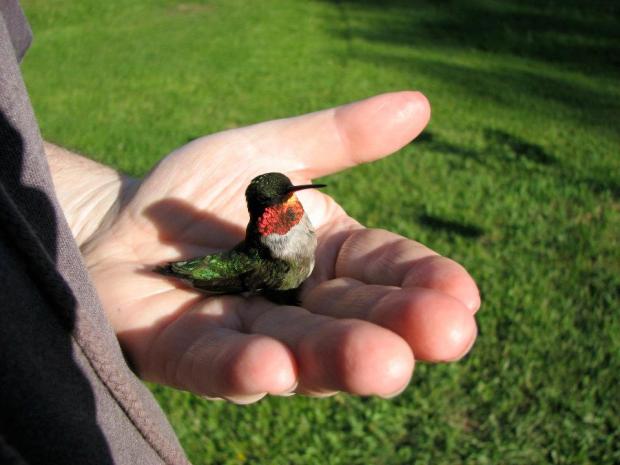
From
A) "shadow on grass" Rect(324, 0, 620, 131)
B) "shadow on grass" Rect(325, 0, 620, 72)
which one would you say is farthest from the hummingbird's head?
"shadow on grass" Rect(325, 0, 620, 72)

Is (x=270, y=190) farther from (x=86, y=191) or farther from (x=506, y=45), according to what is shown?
(x=506, y=45)

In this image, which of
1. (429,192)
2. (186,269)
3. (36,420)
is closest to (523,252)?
(429,192)

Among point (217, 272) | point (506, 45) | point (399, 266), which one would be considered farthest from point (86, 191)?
point (506, 45)

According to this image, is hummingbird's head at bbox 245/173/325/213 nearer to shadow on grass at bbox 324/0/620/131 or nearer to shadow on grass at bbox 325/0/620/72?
shadow on grass at bbox 324/0/620/131

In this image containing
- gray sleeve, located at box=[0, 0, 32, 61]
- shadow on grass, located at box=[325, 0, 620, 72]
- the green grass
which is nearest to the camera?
gray sleeve, located at box=[0, 0, 32, 61]

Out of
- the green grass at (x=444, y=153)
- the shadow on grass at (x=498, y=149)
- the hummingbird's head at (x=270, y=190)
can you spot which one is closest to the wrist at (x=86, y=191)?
the hummingbird's head at (x=270, y=190)

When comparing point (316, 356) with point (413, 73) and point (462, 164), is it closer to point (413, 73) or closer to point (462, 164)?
point (462, 164)
